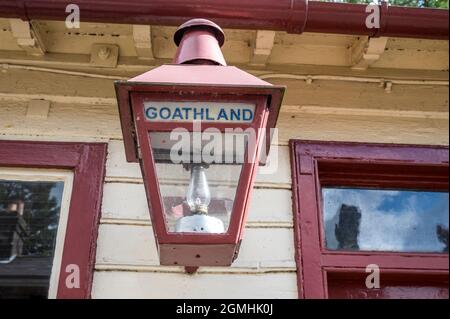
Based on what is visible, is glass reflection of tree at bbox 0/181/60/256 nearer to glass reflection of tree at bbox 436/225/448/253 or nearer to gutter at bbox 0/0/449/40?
gutter at bbox 0/0/449/40

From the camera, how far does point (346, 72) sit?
10.4 ft

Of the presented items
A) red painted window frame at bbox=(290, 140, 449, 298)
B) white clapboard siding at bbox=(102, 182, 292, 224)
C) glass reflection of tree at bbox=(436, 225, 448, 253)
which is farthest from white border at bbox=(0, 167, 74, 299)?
glass reflection of tree at bbox=(436, 225, 448, 253)

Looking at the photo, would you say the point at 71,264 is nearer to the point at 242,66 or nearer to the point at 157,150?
the point at 157,150

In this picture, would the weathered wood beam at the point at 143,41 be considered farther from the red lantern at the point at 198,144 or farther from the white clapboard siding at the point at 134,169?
the red lantern at the point at 198,144

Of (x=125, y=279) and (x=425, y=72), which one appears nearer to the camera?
(x=125, y=279)

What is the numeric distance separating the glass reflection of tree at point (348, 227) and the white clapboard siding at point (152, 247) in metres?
0.36

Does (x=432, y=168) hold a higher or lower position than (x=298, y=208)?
higher

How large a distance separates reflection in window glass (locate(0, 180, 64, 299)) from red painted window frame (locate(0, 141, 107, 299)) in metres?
0.12

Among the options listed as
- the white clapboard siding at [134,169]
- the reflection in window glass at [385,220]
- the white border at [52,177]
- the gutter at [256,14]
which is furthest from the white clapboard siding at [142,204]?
the gutter at [256,14]

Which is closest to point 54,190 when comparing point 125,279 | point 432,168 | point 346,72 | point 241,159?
point 125,279

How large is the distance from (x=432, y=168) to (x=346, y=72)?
714 mm

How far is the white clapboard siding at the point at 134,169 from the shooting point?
9.21 feet
